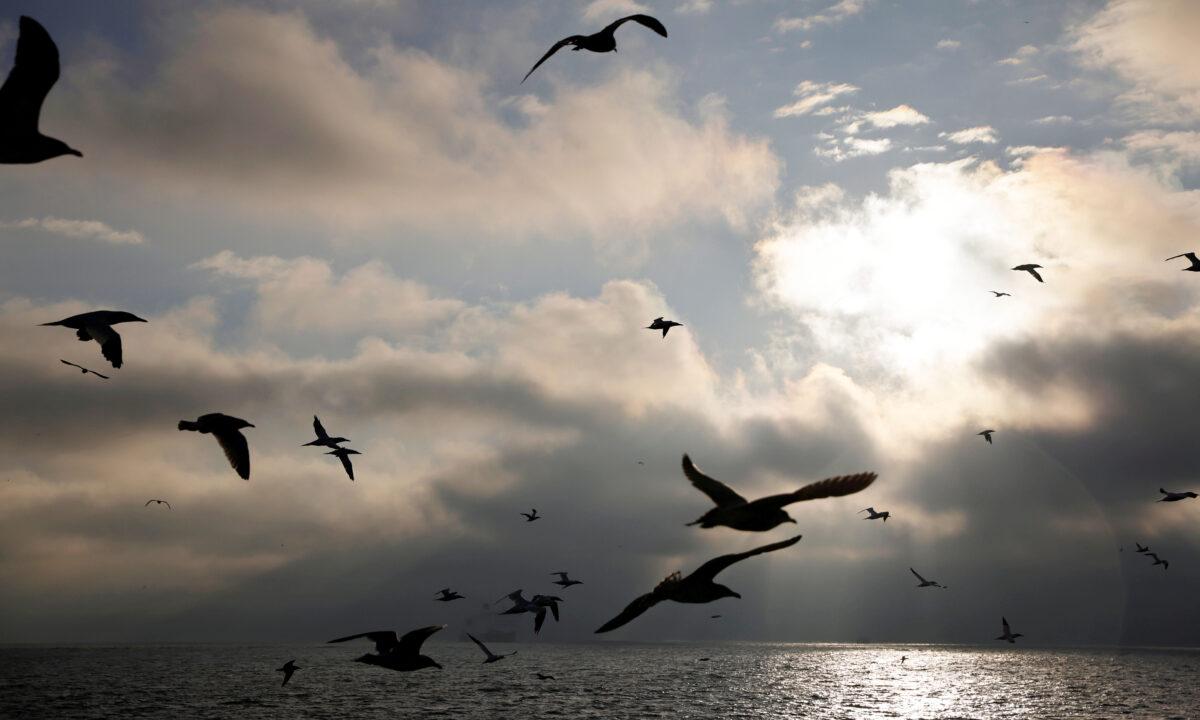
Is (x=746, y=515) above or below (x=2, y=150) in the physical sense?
below

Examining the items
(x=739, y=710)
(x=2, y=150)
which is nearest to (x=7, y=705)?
(x=739, y=710)

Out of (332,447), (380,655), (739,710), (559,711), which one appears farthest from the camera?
(739,710)

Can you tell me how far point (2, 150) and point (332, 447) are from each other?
16.9m

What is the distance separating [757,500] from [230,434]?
14.3m

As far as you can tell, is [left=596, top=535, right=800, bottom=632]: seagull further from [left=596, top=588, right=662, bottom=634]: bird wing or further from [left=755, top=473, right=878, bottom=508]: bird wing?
[left=755, top=473, right=878, bottom=508]: bird wing

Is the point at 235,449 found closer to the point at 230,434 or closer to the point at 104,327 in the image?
the point at 230,434

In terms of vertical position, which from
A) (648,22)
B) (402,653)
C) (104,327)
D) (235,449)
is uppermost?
(648,22)

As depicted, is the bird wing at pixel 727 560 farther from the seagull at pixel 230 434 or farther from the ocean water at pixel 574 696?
the ocean water at pixel 574 696

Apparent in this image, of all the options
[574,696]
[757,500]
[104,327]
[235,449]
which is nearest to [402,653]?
[235,449]

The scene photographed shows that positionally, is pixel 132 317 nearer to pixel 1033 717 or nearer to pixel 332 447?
pixel 332 447

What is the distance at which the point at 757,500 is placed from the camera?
8977 mm

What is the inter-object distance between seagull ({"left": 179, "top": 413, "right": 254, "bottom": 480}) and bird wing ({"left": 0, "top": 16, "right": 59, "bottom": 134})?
370 inches

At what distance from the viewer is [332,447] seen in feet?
86.3

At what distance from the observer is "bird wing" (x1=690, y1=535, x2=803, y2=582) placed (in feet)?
27.9
